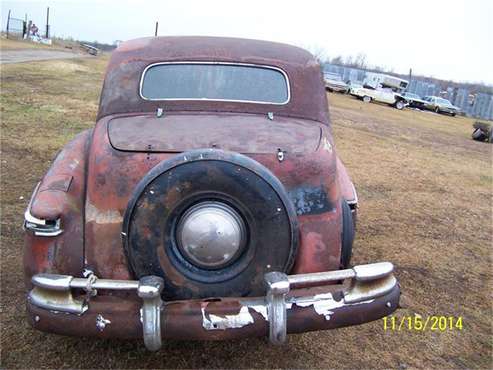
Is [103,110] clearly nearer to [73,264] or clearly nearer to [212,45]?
[212,45]

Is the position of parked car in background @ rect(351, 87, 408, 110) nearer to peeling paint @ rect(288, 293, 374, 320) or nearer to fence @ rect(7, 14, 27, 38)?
peeling paint @ rect(288, 293, 374, 320)

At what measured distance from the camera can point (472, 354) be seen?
11.0ft

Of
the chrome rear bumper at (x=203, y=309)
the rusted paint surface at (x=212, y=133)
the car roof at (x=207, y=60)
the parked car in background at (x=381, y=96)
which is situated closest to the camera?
the chrome rear bumper at (x=203, y=309)

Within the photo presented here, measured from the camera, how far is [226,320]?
242 centimetres

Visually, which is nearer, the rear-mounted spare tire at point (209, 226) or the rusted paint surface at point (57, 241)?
the rear-mounted spare tire at point (209, 226)

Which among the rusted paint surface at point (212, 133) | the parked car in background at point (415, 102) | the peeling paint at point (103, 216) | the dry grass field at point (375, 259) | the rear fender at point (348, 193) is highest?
the parked car in background at point (415, 102)

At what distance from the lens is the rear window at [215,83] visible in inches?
144

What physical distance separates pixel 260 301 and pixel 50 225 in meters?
1.28

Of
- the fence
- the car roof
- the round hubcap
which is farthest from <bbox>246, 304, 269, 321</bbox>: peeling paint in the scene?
the fence

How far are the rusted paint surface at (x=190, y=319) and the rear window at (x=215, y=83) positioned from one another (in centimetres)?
172

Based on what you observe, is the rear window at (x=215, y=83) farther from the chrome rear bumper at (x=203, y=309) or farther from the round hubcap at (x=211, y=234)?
the chrome rear bumper at (x=203, y=309)

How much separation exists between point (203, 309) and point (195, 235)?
376mm

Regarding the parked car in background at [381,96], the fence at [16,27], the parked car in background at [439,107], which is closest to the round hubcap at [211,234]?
the parked car in background at [381,96]

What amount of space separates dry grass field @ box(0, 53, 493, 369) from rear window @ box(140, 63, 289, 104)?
1782 millimetres
